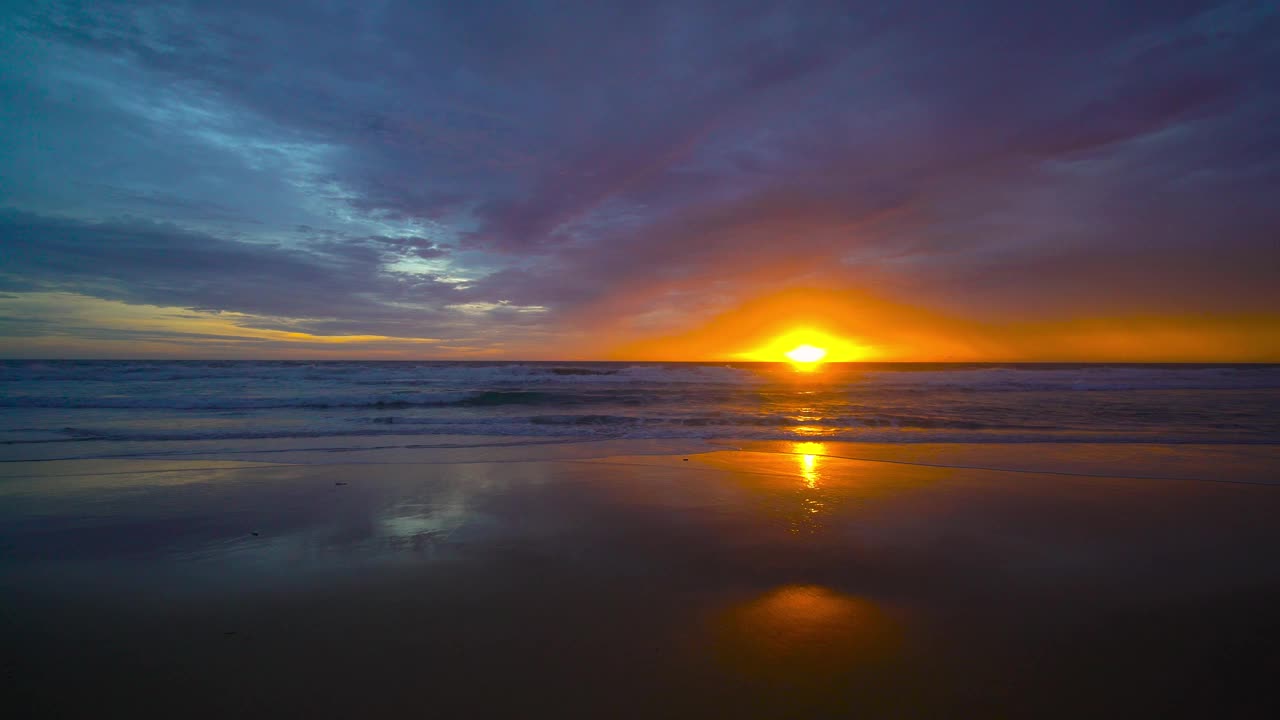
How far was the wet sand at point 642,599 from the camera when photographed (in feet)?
9.05

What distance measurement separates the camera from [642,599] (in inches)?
148

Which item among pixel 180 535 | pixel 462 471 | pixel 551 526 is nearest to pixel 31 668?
pixel 180 535

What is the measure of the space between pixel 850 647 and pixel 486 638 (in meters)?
2.13

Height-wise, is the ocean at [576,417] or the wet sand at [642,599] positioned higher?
the ocean at [576,417]

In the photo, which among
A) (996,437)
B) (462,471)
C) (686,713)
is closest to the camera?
(686,713)

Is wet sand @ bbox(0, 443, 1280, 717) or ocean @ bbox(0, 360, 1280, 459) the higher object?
ocean @ bbox(0, 360, 1280, 459)

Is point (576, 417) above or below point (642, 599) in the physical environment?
above

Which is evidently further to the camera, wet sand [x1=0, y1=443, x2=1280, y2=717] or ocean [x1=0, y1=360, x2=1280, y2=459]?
ocean [x1=0, y1=360, x2=1280, y2=459]

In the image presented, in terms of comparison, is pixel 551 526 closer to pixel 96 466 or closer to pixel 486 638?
pixel 486 638

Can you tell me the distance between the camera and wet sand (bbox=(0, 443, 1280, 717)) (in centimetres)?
276

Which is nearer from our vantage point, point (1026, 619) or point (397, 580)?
point (1026, 619)

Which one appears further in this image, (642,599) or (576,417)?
(576,417)

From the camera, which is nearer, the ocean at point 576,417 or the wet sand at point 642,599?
the wet sand at point 642,599

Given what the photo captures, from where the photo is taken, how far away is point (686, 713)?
2.59m
